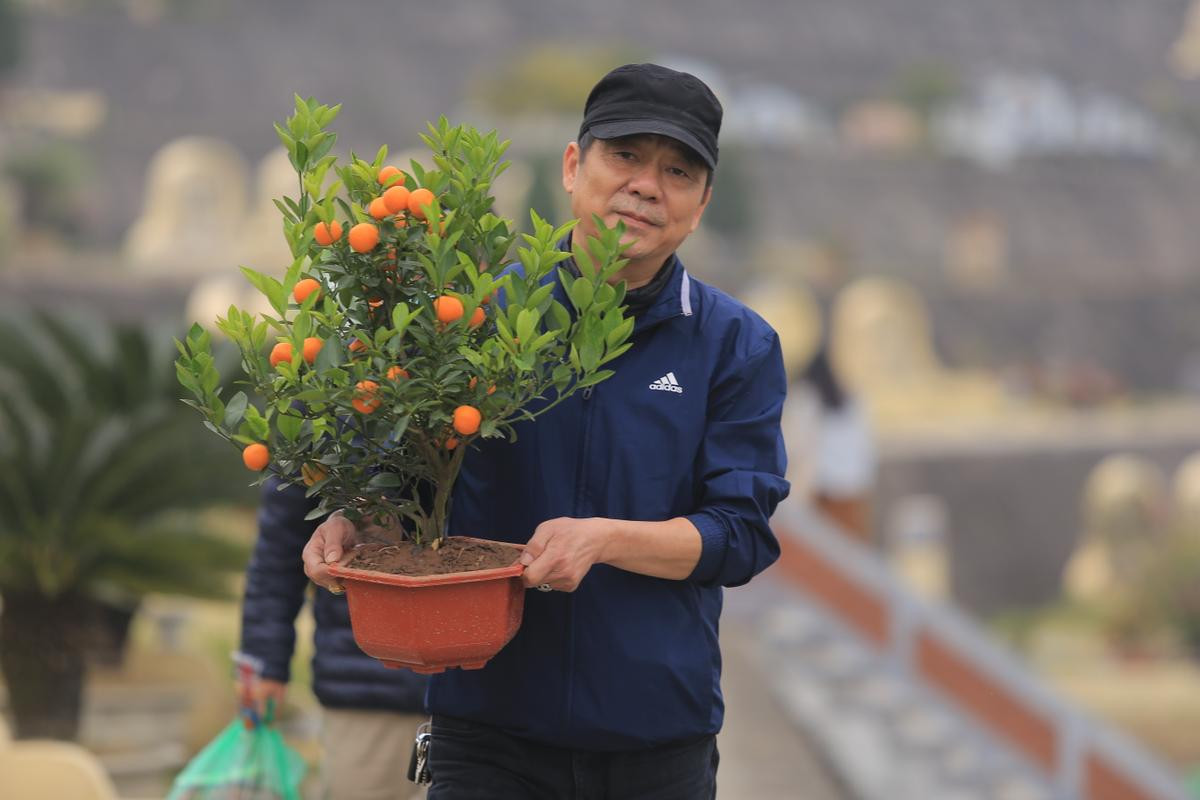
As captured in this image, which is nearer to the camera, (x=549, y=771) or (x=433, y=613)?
(x=433, y=613)

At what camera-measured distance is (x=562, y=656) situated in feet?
7.36

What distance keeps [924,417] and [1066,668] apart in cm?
854

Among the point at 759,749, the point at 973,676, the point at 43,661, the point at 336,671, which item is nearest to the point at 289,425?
the point at 336,671

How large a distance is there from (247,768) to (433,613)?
1359mm

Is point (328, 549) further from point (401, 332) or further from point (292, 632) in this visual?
point (292, 632)

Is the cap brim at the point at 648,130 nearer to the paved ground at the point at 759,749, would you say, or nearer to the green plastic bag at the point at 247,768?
the green plastic bag at the point at 247,768

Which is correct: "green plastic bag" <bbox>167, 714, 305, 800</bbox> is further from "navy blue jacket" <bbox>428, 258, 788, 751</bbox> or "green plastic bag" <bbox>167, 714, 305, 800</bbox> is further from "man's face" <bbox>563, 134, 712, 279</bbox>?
"man's face" <bbox>563, 134, 712, 279</bbox>

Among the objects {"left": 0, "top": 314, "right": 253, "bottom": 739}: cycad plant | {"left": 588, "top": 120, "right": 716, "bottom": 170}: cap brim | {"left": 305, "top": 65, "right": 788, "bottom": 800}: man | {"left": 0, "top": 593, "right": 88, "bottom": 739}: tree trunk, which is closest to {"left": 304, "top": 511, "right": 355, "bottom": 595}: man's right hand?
{"left": 305, "top": 65, "right": 788, "bottom": 800}: man

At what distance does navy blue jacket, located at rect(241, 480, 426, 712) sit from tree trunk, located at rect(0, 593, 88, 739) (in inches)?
186

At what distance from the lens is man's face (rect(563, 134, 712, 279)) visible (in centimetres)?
223

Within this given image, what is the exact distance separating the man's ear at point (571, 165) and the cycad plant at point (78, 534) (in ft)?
18.2

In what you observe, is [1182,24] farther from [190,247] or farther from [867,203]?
[190,247]

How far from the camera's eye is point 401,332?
2027 millimetres

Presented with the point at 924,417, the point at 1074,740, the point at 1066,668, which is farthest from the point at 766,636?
the point at 924,417
